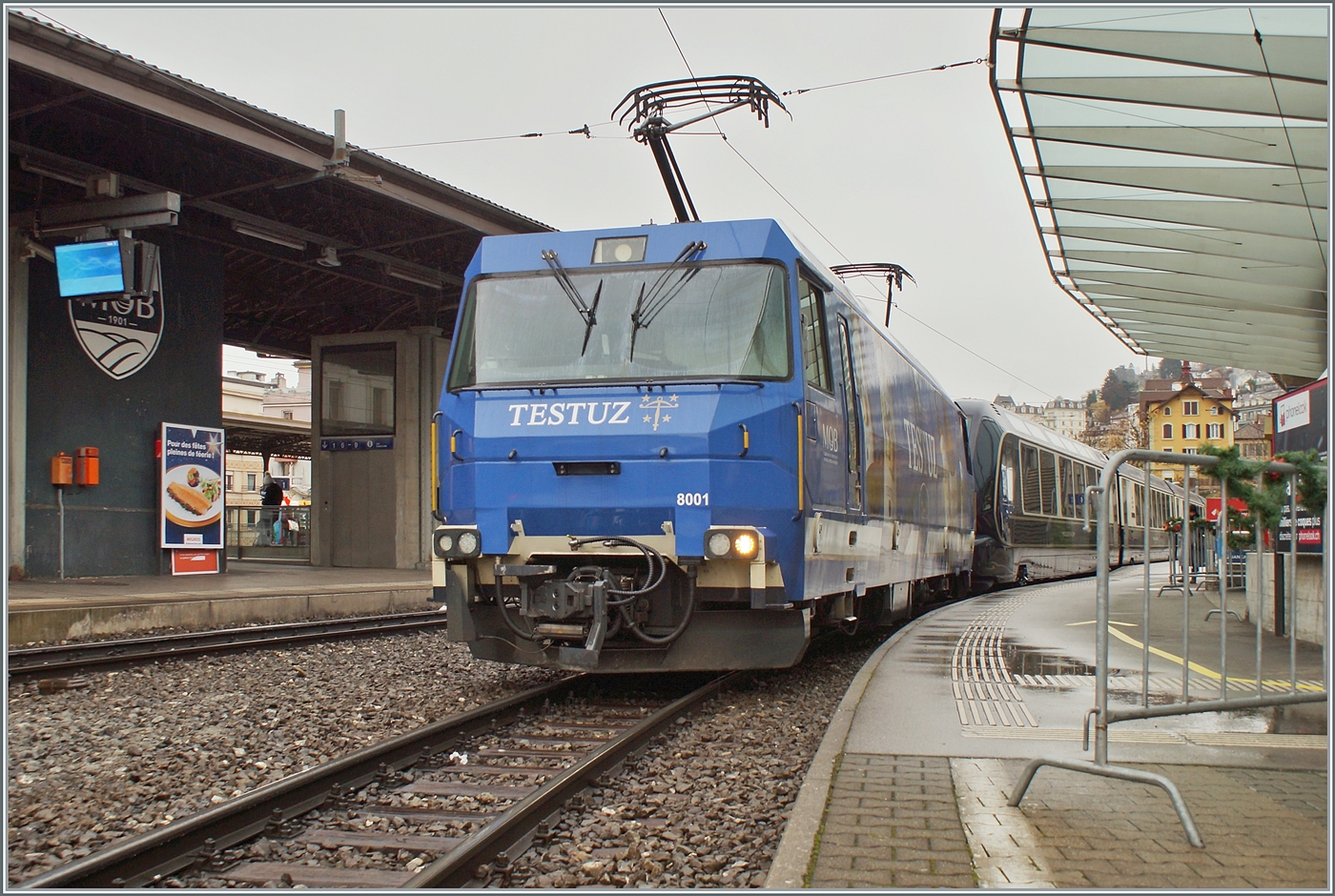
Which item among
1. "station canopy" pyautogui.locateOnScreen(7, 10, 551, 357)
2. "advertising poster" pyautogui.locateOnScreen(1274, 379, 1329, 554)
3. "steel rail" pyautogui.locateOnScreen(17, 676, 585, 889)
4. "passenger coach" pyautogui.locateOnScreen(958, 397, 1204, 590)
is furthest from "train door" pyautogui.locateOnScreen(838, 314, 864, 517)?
"passenger coach" pyautogui.locateOnScreen(958, 397, 1204, 590)

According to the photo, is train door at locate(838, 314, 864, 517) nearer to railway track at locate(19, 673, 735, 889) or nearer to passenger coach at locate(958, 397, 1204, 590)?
railway track at locate(19, 673, 735, 889)

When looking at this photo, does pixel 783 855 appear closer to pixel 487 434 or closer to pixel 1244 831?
pixel 1244 831

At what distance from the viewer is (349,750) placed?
623 centimetres

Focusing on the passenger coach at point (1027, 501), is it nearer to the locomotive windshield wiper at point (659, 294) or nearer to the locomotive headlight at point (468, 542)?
the locomotive windshield wiper at point (659, 294)

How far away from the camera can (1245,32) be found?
7.12 m

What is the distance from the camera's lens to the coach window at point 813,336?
24.6 ft

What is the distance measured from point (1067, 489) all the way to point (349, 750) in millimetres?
19844

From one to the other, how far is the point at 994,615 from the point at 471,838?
10.3m

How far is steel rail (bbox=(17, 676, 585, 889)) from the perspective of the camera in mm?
3918

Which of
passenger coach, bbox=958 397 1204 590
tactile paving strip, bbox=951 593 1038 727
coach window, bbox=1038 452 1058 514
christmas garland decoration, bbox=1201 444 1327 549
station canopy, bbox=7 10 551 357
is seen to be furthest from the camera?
coach window, bbox=1038 452 1058 514

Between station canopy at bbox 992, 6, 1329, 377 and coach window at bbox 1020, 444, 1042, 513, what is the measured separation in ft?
20.1

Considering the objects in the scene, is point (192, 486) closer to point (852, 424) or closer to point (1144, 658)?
point (852, 424)

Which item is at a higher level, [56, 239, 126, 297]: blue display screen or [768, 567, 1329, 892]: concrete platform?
[56, 239, 126, 297]: blue display screen

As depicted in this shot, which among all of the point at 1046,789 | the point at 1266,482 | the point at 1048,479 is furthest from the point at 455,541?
the point at 1048,479
